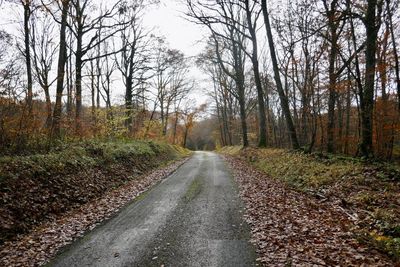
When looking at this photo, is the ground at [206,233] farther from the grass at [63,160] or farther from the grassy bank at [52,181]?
the grass at [63,160]

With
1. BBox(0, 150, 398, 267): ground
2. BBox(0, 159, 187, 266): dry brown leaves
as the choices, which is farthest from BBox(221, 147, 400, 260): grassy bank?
BBox(0, 159, 187, 266): dry brown leaves

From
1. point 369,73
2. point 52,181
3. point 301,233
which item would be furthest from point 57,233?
point 369,73

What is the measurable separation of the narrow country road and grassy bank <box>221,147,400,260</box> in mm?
2452

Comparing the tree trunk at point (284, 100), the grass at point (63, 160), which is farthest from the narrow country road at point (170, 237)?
the tree trunk at point (284, 100)

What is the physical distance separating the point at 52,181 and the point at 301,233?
759cm

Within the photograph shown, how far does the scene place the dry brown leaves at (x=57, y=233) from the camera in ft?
20.1

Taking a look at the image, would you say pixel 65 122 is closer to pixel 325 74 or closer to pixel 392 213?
pixel 392 213

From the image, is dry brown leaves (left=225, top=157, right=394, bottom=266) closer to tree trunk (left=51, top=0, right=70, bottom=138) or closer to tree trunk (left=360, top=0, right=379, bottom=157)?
tree trunk (left=360, top=0, right=379, bottom=157)

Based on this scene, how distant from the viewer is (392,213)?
6633 mm

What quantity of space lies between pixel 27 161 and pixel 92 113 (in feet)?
43.9

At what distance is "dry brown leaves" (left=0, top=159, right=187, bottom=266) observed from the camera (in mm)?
6113

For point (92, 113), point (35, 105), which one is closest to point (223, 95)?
point (92, 113)

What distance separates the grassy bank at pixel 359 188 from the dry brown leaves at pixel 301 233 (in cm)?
29

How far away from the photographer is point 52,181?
9.74 meters
